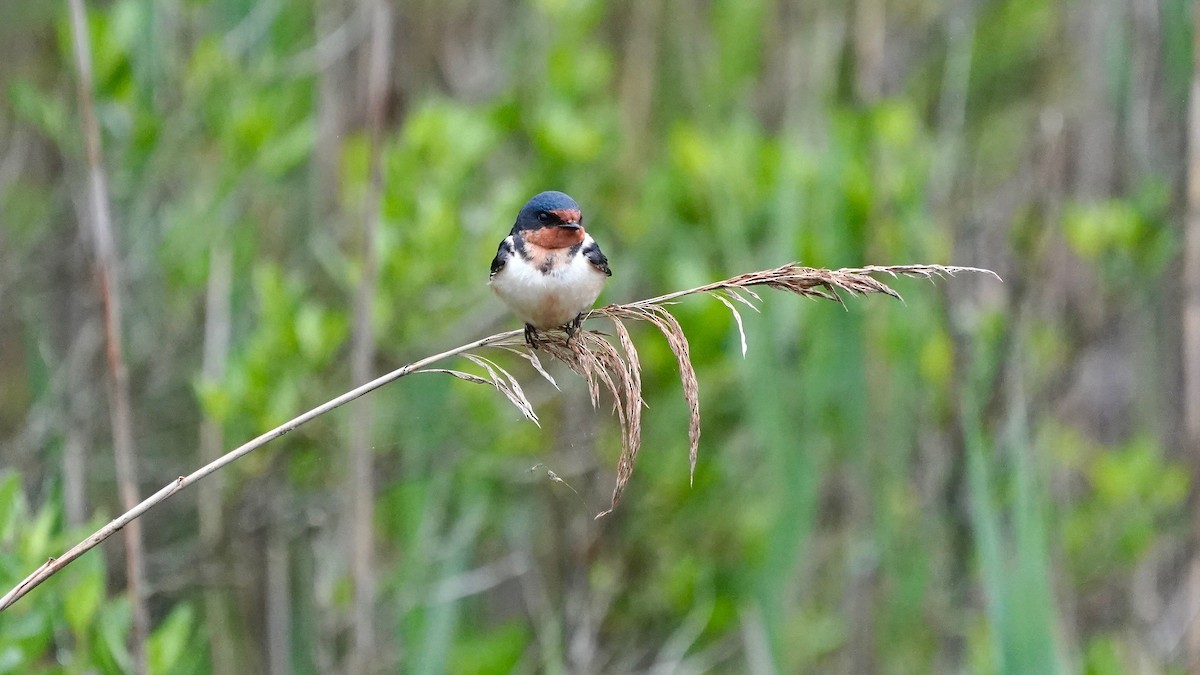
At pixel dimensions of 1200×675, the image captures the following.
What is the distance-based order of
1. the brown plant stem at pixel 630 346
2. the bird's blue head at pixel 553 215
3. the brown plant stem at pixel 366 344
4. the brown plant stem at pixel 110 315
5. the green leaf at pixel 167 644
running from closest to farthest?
1. the brown plant stem at pixel 630 346
2. the brown plant stem at pixel 110 315
3. the green leaf at pixel 167 644
4. the bird's blue head at pixel 553 215
5. the brown plant stem at pixel 366 344

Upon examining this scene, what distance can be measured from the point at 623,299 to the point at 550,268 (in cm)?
132

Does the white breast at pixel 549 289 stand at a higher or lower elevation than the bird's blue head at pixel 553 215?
lower

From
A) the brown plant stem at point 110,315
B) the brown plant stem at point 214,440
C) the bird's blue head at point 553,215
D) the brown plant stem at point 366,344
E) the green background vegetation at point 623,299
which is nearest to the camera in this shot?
the brown plant stem at point 110,315

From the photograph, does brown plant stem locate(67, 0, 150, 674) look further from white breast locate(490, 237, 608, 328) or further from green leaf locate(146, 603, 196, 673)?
white breast locate(490, 237, 608, 328)

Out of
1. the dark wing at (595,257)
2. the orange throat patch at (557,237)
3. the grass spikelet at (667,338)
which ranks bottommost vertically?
the grass spikelet at (667,338)

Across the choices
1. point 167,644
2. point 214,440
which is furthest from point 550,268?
point 214,440

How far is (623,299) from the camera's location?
143 inches

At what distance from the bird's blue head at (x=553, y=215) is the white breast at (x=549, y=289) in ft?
0.16

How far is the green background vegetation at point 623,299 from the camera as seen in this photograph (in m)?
3.02

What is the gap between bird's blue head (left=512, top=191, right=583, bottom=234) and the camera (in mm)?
2357

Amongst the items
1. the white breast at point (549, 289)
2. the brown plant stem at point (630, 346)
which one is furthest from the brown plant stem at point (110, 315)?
the white breast at point (549, 289)

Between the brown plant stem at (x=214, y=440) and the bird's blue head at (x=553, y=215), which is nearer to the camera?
the bird's blue head at (x=553, y=215)

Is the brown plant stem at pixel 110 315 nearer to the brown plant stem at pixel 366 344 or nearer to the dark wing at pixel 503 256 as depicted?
the brown plant stem at pixel 366 344

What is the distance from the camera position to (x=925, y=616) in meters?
3.73
